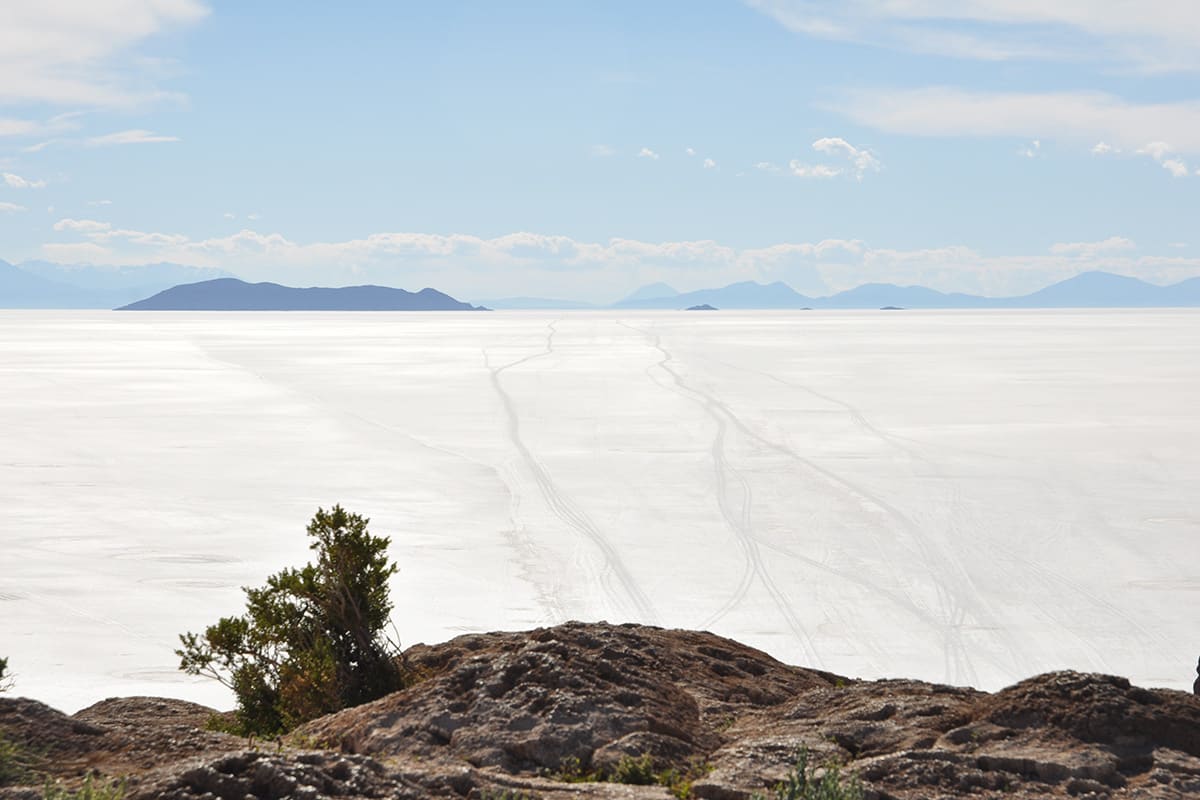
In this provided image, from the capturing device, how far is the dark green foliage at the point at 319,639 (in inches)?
259

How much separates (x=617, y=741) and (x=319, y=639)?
8.43 feet

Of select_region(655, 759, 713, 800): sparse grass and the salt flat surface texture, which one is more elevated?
select_region(655, 759, 713, 800): sparse grass

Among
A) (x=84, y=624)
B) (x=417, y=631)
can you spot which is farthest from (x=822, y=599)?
(x=84, y=624)

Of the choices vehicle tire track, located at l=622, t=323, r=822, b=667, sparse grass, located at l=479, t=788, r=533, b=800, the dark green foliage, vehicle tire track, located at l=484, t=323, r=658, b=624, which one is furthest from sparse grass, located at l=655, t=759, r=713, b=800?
vehicle tire track, located at l=484, t=323, r=658, b=624

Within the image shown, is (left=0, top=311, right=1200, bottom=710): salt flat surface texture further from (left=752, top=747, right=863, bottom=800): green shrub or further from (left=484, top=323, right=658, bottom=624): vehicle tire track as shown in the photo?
(left=752, top=747, right=863, bottom=800): green shrub

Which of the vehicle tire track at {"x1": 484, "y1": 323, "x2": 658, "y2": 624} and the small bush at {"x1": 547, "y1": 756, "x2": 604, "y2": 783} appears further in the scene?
the vehicle tire track at {"x1": 484, "y1": 323, "x2": 658, "y2": 624}

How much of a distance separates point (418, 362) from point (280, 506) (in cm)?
3327

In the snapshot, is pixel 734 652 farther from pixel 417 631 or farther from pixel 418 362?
pixel 418 362

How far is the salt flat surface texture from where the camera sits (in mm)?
12047

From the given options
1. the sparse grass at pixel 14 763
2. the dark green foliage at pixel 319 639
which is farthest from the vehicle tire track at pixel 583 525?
the sparse grass at pixel 14 763

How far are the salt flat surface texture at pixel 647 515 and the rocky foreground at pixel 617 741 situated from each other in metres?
5.46

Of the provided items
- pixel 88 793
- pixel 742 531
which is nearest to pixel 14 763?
pixel 88 793

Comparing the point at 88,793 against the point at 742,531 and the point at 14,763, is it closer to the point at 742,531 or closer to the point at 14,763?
the point at 14,763

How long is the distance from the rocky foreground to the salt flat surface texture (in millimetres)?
5457
